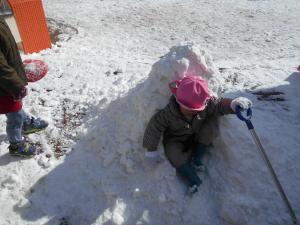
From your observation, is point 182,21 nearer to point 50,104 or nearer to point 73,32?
point 73,32

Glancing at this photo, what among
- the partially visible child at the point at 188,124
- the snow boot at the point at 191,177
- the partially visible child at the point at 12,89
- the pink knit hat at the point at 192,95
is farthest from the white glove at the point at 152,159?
the partially visible child at the point at 12,89

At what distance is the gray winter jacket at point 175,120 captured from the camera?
3018 mm

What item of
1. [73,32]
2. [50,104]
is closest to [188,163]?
[50,104]

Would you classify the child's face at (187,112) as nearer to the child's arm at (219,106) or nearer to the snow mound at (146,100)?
the child's arm at (219,106)

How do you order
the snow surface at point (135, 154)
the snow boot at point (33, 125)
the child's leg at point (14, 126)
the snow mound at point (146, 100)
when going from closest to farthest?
the snow surface at point (135, 154) → the snow mound at point (146, 100) → the child's leg at point (14, 126) → the snow boot at point (33, 125)

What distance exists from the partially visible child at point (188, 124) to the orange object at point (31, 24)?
3.81 metres

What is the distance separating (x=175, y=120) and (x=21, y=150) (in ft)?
5.96

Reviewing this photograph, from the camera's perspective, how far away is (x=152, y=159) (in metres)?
3.17

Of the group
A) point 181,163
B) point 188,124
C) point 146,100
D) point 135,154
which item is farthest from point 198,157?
point 146,100

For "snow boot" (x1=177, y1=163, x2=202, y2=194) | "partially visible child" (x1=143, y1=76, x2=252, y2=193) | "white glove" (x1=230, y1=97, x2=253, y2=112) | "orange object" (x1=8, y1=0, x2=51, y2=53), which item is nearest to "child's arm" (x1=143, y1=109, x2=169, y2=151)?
"partially visible child" (x1=143, y1=76, x2=252, y2=193)

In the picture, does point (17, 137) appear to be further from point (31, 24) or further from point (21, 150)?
point (31, 24)

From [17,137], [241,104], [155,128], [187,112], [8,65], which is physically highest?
[8,65]

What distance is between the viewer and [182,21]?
26.0 feet

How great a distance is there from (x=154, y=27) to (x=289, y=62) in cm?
331
